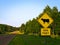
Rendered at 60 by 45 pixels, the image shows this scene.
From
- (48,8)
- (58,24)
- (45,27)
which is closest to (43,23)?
(45,27)

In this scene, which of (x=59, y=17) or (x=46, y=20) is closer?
(x=46, y=20)

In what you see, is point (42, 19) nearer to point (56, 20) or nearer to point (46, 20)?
point (46, 20)

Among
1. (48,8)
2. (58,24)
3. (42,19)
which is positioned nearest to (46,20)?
(42,19)

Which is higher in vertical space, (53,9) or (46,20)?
(53,9)

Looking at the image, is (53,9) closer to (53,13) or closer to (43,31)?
(53,13)

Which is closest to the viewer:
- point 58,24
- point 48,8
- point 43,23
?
point 43,23

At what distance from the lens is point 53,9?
211ft

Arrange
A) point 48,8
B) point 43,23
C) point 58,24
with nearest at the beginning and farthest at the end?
point 43,23
point 48,8
point 58,24

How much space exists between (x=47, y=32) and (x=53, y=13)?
171ft

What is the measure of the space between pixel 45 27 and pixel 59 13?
5632 cm

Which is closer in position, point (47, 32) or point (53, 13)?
point (47, 32)

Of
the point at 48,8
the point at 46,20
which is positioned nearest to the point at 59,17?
the point at 48,8

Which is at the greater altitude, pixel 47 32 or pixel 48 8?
pixel 48 8

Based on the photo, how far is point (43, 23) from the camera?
41.9 ft
